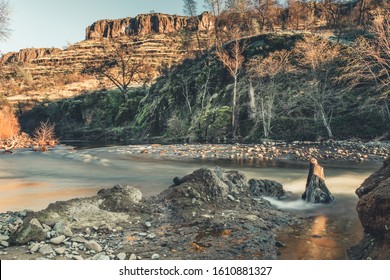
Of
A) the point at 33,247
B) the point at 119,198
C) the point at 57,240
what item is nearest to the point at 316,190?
the point at 119,198

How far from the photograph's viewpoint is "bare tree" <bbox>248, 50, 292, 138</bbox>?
31766 mm

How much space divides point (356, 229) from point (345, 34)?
48.9 meters

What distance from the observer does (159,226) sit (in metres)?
6.90

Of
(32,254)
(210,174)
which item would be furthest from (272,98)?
(32,254)

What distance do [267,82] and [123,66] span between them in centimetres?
3283

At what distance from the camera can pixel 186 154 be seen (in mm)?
22656

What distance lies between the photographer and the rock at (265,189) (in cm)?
1009

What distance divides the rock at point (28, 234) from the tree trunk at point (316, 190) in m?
7.49

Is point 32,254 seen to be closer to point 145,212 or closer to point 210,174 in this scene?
point 145,212

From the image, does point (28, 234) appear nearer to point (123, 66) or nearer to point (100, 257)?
point (100, 257)

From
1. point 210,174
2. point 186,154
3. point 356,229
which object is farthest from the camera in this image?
point 186,154

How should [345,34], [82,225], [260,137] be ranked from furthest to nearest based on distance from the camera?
[345,34] < [260,137] < [82,225]

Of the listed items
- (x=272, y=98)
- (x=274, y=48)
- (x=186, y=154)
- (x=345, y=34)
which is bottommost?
(x=186, y=154)
